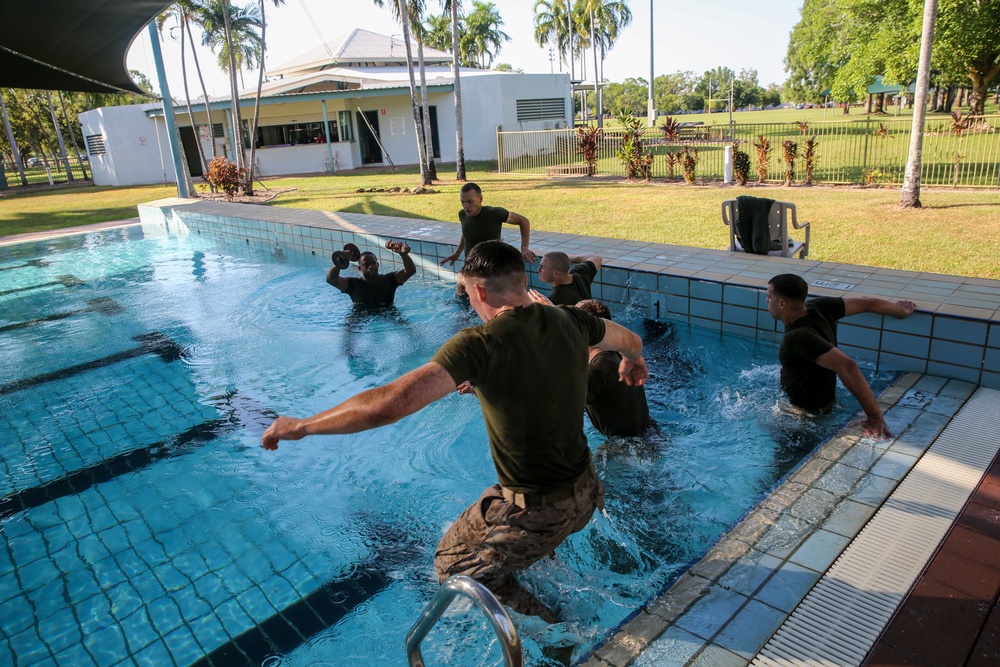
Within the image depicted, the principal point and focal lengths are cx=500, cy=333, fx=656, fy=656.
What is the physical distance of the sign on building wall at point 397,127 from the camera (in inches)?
1204

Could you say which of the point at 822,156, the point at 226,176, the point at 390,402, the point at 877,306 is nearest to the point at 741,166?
the point at 822,156

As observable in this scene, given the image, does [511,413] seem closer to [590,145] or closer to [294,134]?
[590,145]

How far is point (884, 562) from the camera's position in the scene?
2.94 m

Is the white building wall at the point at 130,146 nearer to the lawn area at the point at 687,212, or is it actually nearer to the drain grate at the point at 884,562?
the lawn area at the point at 687,212

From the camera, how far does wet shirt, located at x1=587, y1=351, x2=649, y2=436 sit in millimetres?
3748

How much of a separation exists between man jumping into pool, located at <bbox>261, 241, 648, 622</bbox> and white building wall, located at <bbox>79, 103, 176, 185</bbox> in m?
33.4

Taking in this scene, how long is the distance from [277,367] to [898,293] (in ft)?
20.1

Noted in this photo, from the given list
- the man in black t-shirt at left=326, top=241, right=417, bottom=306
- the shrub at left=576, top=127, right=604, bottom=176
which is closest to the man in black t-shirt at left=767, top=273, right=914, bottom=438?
the man in black t-shirt at left=326, top=241, right=417, bottom=306

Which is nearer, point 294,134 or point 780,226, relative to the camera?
point 780,226

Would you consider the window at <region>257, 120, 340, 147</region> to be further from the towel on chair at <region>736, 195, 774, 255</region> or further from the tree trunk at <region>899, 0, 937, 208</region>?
the towel on chair at <region>736, 195, 774, 255</region>

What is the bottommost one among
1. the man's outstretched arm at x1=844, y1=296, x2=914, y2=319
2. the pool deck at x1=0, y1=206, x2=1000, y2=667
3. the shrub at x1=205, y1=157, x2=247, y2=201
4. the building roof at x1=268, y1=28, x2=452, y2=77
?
the pool deck at x1=0, y1=206, x2=1000, y2=667

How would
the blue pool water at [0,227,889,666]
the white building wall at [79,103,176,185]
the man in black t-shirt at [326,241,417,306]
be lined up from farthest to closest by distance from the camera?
the white building wall at [79,103,176,185], the man in black t-shirt at [326,241,417,306], the blue pool water at [0,227,889,666]

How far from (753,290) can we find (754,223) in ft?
5.44

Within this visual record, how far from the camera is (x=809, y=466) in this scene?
3.88m
